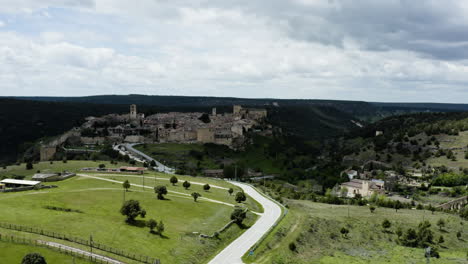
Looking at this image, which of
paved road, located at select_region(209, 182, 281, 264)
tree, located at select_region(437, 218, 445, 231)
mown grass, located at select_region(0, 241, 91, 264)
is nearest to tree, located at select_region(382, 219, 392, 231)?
tree, located at select_region(437, 218, 445, 231)

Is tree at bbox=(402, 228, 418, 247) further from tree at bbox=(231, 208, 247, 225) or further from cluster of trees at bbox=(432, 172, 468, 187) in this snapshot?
cluster of trees at bbox=(432, 172, 468, 187)

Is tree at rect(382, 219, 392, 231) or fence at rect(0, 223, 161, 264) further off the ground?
fence at rect(0, 223, 161, 264)

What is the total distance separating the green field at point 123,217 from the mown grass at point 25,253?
19.8 ft

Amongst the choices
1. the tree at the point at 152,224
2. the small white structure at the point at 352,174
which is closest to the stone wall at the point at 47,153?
the tree at the point at 152,224

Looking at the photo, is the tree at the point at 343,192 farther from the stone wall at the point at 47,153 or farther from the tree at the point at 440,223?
the stone wall at the point at 47,153

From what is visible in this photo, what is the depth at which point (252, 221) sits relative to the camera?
3120 inches

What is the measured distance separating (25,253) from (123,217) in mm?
20999

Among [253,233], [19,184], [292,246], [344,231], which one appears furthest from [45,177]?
[344,231]

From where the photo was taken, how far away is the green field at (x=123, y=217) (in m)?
58.3

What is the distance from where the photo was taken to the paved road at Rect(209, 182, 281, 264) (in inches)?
2355

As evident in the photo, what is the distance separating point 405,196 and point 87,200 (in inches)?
3346

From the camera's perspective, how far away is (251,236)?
70.2 m

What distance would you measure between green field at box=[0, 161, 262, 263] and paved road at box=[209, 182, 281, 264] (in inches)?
58.8

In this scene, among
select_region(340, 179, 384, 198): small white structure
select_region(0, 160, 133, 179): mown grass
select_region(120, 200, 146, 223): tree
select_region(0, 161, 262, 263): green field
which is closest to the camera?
select_region(0, 161, 262, 263): green field
